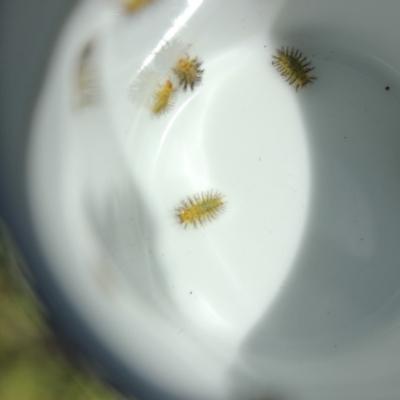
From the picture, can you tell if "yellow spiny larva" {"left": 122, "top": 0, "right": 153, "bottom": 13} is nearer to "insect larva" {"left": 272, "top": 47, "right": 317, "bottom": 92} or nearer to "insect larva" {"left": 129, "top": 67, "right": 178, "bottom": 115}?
"insect larva" {"left": 129, "top": 67, "right": 178, "bottom": 115}

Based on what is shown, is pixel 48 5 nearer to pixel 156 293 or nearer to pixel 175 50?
pixel 175 50

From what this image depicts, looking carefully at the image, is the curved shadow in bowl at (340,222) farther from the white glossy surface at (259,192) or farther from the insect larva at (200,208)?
the insect larva at (200,208)

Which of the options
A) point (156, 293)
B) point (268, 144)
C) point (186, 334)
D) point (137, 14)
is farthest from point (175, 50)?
point (186, 334)

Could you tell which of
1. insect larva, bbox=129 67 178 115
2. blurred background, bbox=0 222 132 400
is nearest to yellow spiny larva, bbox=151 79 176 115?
insect larva, bbox=129 67 178 115

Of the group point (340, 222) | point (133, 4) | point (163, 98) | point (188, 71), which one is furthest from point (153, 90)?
point (340, 222)

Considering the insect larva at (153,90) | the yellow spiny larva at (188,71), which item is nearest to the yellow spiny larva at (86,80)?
the insect larva at (153,90)

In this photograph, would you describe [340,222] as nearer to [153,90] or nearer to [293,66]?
[293,66]
